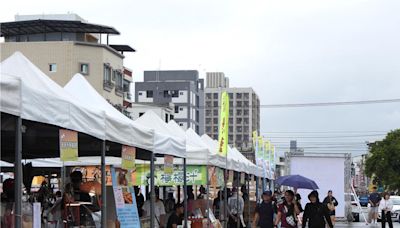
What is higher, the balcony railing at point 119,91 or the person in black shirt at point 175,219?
the balcony railing at point 119,91

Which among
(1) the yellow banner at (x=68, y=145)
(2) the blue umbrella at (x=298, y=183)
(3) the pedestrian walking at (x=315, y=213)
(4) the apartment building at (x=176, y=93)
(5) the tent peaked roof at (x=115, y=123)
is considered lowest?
(3) the pedestrian walking at (x=315, y=213)

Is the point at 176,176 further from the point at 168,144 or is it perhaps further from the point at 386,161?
the point at 386,161

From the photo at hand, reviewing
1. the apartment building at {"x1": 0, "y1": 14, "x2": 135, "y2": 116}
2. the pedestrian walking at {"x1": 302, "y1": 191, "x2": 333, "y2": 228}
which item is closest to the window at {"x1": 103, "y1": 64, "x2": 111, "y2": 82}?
the apartment building at {"x1": 0, "y1": 14, "x2": 135, "y2": 116}

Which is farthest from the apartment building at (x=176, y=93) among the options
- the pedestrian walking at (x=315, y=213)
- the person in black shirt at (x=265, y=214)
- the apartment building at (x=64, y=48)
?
the pedestrian walking at (x=315, y=213)

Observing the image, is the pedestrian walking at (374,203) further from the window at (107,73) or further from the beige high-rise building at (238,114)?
the beige high-rise building at (238,114)

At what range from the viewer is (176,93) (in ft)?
446

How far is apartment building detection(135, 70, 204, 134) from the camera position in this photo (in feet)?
439

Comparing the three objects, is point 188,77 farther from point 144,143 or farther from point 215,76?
point 144,143

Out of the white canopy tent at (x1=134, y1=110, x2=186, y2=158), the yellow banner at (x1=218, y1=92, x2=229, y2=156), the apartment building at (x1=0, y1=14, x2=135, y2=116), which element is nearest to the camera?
the white canopy tent at (x1=134, y1=110, x2=186, y2=158)

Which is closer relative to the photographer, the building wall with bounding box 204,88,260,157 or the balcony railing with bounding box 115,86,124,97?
the balcony railing with bounding box 115,86,124,97

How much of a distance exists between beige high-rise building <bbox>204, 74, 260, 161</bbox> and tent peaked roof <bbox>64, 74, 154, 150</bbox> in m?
159

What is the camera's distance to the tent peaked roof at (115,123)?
9914mm

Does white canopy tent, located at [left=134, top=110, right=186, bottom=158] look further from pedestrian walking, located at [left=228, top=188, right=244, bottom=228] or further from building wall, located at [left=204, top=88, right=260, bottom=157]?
building wall, located at [left=204, top=88, right=260, bottom=157]

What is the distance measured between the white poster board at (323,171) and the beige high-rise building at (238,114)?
137547 millimetres
